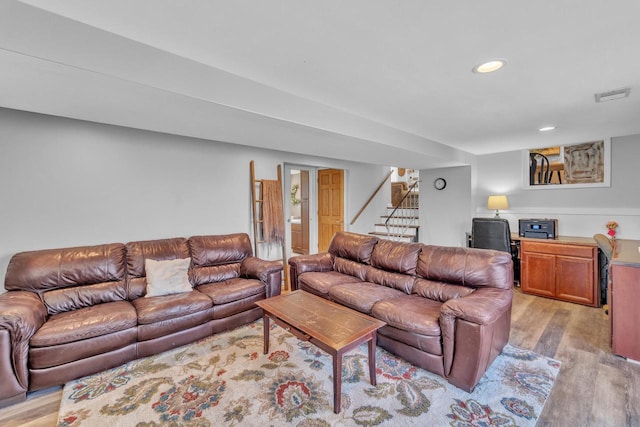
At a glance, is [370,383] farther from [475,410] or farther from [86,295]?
[86,295]

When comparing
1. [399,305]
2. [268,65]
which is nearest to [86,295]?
[268,65]

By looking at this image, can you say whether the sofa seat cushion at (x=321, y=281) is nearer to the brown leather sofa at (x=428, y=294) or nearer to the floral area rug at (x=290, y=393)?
the brown leather sofa at (x=428, y=294)

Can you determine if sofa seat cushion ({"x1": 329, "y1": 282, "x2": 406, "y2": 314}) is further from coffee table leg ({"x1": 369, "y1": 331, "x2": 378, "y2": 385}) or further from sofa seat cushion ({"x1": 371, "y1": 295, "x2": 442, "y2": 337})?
coffee table leg ({"x1": 369, "y1": 331, "x2": 378, "y2": 385})

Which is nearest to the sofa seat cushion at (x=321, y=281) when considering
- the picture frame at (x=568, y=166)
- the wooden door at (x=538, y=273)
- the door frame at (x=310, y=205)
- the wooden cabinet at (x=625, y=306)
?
the door frame at (x=310, y=205)

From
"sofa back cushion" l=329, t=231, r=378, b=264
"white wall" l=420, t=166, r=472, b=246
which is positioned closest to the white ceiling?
"sofa back cushion" l=329, t=231, r=378, b=264

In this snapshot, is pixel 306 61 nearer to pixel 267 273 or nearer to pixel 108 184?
pixel 267 273

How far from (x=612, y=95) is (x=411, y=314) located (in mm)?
2536

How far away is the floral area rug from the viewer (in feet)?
5.70

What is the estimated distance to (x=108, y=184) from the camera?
9.93 feet

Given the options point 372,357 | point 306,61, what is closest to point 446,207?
point 372,357

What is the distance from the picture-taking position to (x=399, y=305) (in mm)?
2422

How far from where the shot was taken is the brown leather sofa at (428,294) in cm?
197

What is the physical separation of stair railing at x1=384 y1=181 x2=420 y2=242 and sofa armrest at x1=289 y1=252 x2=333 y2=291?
2.65 meters

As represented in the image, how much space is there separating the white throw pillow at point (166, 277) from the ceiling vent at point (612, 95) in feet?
13.8
